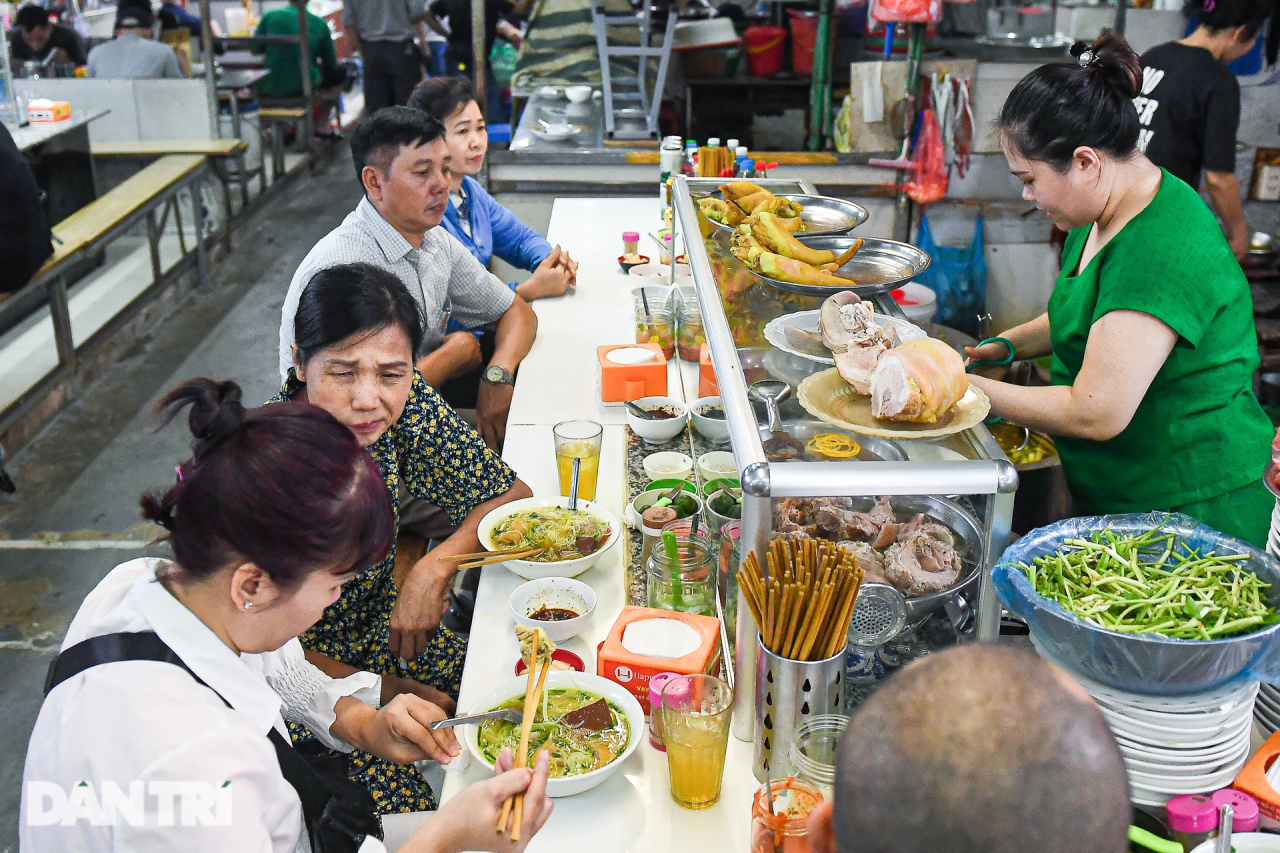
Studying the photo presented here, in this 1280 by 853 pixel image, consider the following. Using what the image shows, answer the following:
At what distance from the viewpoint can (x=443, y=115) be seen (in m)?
4.17

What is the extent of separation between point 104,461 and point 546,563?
379 centimetres

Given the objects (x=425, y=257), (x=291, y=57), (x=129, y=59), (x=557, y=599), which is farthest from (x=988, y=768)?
(x=291, y=57)

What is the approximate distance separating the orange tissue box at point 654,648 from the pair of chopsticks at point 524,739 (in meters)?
0.12

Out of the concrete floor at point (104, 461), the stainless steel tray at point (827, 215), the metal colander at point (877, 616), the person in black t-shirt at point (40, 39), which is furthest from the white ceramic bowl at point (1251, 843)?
the person in black t-shirt at point (40, 39)

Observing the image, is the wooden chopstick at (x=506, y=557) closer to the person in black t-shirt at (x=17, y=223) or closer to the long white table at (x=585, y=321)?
the long white table at (x=585, y=321)

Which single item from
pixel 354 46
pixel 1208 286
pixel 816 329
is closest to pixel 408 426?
pixel 816 329

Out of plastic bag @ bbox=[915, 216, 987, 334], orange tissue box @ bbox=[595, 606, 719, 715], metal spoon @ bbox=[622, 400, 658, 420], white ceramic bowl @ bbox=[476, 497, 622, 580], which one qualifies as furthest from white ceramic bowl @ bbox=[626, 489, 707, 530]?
plastic bag @ bbox=[915, 216, 987, 334]

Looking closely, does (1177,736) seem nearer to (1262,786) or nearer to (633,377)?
(1262,786)

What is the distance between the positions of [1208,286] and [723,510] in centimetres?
107

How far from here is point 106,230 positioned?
234 inches

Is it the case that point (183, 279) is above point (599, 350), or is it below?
below

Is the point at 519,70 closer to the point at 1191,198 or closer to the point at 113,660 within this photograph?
the point at 1191,198

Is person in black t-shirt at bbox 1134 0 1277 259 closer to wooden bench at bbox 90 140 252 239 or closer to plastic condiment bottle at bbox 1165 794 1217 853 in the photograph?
plastic condiment bottle at bbox 1165 794 1217 853

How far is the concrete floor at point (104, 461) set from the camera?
12.0ft
